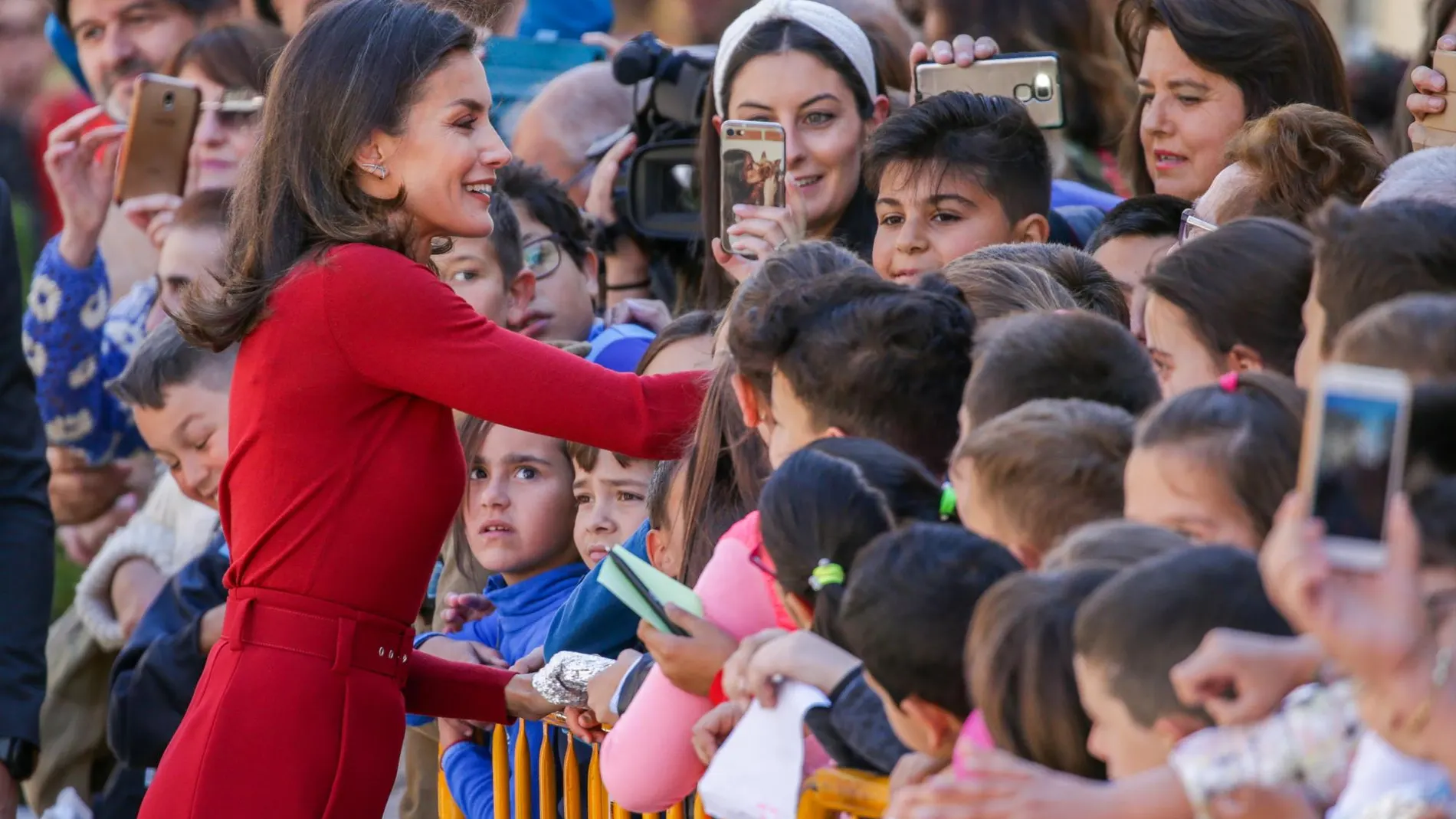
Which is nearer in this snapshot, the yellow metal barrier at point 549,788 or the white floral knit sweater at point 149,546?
the yellow metal barrier at point 549,788

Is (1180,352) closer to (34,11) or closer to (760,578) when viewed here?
(760,578)

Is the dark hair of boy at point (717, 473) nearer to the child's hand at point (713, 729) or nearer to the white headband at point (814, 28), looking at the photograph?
the child's hand at point (713, 729)

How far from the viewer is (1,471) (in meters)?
3.98

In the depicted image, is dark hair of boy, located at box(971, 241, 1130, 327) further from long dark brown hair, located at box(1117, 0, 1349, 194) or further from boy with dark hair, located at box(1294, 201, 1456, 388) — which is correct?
boy with dark hair, located at box(1294, 201, 1456, 388)

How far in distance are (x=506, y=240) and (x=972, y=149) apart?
1204mm

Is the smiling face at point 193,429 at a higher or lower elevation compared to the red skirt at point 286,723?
higher

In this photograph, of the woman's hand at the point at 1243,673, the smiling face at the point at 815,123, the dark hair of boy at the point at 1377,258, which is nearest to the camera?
the woman's hand at the point at 1243,673

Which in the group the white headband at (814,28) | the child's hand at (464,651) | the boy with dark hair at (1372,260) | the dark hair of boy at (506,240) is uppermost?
the white headband at (814,28)

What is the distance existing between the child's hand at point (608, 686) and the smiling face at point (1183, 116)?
1.68m

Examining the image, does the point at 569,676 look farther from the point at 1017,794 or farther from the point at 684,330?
the point at 1017,794

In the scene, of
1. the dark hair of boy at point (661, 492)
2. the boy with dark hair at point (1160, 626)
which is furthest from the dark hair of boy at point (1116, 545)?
the dark hair of boy at point (661, 492)

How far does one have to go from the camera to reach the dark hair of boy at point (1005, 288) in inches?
109

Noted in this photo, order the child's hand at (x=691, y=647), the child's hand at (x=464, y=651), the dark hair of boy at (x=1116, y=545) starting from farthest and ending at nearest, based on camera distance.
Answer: the child's hand at (x=464, y=651) < the child's hand at (x=691, y=647) < the dark hair of boy at (x=1116, y=545)

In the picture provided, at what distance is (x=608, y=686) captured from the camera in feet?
8.89
